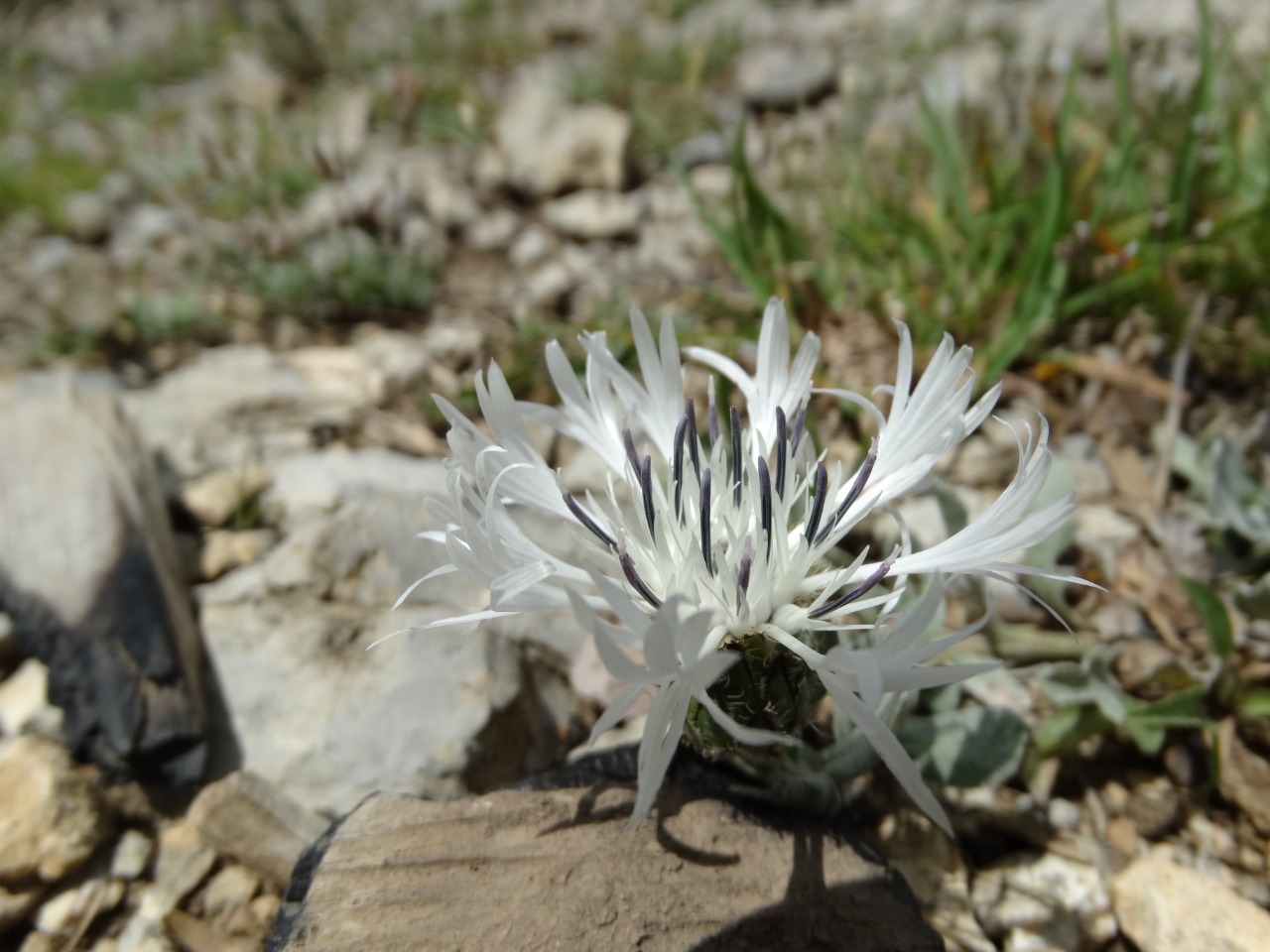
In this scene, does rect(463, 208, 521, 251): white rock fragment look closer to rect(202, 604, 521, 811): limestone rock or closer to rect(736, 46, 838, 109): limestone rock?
rect(736, 46, 838, 109): limestone rock

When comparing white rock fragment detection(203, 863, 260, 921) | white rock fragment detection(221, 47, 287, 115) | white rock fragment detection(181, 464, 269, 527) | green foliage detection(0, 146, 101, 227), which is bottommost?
white rock fragment detection(203, 863, 260, 921)

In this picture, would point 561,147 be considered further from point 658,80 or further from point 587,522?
point 587,522

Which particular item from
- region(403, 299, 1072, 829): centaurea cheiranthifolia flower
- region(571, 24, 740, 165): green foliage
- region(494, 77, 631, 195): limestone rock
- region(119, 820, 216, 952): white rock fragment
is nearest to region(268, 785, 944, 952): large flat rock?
region(403, 299, 1072, 829): centaurea cheiranthifolia flower

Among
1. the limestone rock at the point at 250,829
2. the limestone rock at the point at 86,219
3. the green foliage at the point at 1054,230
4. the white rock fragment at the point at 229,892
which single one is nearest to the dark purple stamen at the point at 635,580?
the limestone rock at the point at 250,829

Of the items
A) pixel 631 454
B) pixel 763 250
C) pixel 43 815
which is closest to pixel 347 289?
pixel 763 250

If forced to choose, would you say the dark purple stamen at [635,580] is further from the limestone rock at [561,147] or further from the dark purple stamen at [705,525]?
the limestone rock at [561,147]

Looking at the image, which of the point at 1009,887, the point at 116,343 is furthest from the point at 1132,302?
the point at 116,343

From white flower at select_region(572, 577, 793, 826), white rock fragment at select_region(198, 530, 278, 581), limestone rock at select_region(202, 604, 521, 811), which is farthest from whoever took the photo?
white rock fragment at select_region(198, 530, 278, 581)

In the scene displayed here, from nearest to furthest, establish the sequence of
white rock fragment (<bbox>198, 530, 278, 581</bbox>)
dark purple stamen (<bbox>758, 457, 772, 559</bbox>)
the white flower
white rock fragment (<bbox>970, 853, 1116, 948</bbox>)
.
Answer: the white flower, dark purple stamen (<bbox>758, 457, 772, 559</bbox>), white rock fragment (<bbox>970, 853, 1116, 948</bbox>), white rock fragment (<bbox>198, 530, 278, 581</bbox>)
